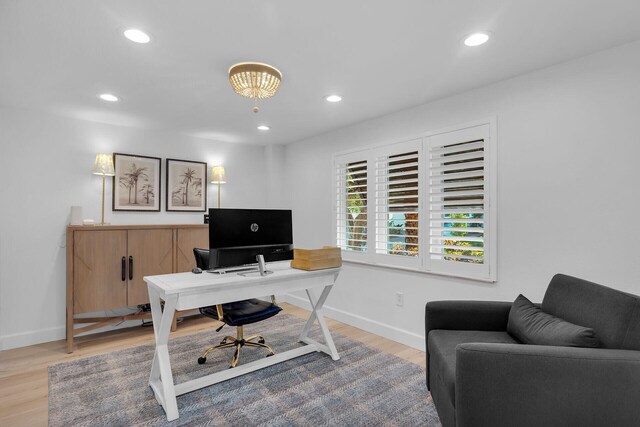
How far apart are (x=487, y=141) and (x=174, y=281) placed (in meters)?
2.64

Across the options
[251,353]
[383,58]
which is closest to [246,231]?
[251,353]

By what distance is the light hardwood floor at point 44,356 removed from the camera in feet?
7.52

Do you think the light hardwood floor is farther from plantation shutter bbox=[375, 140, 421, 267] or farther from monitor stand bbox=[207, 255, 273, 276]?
monitor stand bbox=[207, 255, 273, 276]

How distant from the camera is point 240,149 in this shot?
4.99 metres

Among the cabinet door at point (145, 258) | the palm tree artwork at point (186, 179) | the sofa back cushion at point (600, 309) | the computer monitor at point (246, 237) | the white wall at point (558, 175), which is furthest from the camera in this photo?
the palm tree artwork at point (186, 179)

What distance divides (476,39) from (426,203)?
1.49 m

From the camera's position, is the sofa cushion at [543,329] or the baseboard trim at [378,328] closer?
the sofa cushion at [543,329]

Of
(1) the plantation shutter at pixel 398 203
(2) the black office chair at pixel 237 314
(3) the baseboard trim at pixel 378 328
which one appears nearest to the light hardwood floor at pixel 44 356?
(3) the baseboard trim at pixel 378 328

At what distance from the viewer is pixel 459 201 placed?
9.75 feet

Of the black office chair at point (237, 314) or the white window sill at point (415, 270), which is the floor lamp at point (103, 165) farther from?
the white window sill at point (415, 270)

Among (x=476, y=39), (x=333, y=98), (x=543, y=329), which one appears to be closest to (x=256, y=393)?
(x=543, y=329)

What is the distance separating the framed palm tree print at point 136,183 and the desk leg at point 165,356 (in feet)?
6.69

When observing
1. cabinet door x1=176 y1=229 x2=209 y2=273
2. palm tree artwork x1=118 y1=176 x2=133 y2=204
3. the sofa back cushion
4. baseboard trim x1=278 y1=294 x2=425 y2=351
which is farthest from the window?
palm tree artwork x1=118 y1=176 x2=133 y2=204

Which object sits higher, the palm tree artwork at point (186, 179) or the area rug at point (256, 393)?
the palm tree artwork at point (186, 179)
